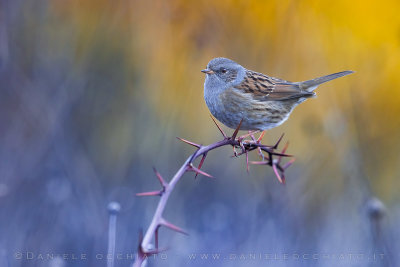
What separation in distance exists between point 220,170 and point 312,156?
42.9 inches

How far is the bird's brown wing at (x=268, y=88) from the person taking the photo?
397 cm

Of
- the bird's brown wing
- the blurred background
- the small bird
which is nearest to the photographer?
the small bird

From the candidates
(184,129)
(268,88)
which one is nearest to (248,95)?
(268,88)

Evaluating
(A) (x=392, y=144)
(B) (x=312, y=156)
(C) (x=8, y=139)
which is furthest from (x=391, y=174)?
(C) (x=8, y=139)

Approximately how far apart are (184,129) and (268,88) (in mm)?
2115

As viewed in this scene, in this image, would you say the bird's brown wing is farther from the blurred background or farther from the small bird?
the blurred background

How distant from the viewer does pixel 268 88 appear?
162 inches

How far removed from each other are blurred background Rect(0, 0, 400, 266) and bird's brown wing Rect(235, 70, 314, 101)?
1060 millimetres

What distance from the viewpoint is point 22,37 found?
6027mm

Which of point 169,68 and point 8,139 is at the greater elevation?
point 169,68

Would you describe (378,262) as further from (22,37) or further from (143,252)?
(22,37)

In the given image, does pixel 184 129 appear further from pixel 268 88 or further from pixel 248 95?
pixel 248 95

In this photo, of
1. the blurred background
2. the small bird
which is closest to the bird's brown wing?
the small bird

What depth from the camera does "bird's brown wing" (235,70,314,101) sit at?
397 centimetres
